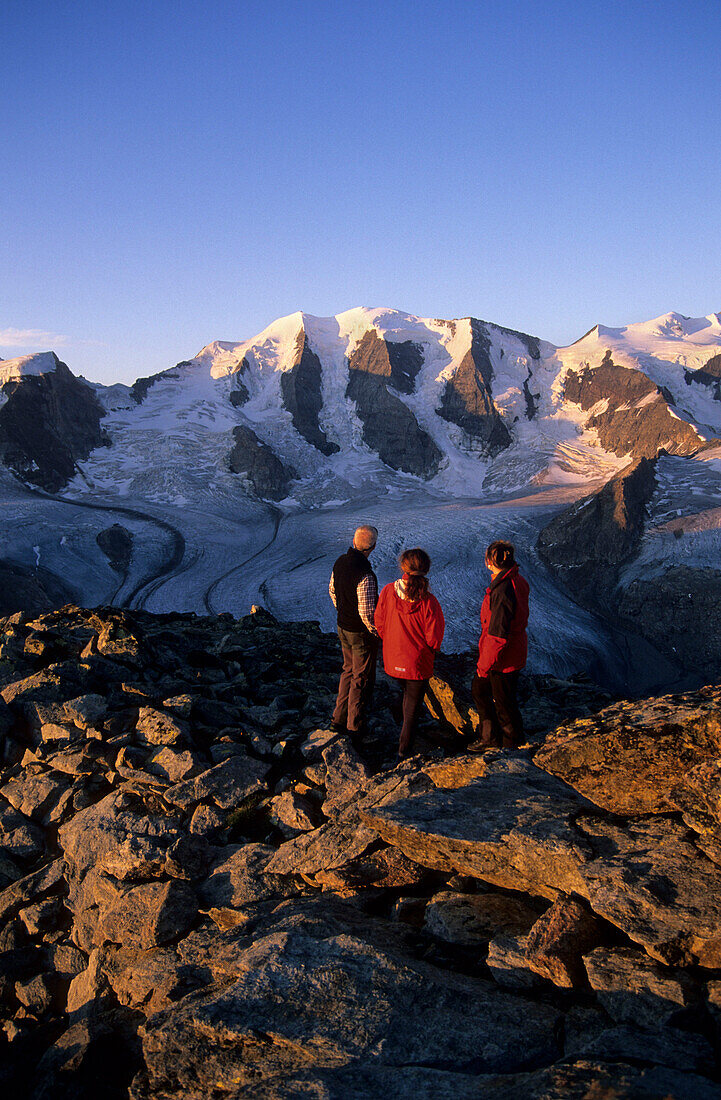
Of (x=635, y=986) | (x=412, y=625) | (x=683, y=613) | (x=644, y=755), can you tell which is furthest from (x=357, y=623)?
(x=683, y=613)

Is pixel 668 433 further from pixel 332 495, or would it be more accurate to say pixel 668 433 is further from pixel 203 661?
pixel 203 661

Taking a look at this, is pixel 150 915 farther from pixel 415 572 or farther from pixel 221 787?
pixel 415 572

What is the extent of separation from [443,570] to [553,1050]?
2803cm

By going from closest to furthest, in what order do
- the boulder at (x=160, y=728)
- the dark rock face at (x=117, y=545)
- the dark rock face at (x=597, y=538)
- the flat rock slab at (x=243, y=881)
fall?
the flat rock slab at (x=243, y=881) → the boulder at (x=160, y=728) → the dark rock face at (x=117, y=545) → the dark rock face at (x=597, y=538)

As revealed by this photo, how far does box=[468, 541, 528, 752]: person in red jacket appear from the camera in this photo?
202 inches

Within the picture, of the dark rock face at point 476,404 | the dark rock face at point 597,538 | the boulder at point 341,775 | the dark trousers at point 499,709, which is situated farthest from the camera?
the dark rock face at point 476,404

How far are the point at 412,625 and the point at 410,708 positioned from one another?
28.1 inches

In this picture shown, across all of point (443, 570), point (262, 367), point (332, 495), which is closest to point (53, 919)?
point (443, 570)

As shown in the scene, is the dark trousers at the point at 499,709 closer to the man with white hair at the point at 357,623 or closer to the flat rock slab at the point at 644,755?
the man with white hair at the point at 357,623

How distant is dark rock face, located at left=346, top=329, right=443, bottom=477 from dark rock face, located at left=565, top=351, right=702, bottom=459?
44.4 ft

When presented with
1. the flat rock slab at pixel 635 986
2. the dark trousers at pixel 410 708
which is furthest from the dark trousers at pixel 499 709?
the flat rock slab at pixel 635 986

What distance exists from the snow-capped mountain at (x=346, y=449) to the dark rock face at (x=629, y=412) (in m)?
0.15

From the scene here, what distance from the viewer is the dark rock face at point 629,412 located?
4916 centimetres

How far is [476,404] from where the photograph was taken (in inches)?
2232
